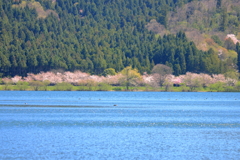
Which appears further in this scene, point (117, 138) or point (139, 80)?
point (139, 80)

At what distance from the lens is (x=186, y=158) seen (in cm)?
2922

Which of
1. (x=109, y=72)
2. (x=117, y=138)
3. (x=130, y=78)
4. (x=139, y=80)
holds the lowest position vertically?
(x=139, y=80)

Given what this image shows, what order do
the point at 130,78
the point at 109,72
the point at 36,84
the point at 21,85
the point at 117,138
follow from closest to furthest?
the point at 117,138
the point at 21,85
the point at 36,84
the point at 130,78
the point at 109,72

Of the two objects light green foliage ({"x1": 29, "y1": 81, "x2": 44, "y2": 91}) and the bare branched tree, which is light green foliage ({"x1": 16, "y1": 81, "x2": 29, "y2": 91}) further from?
the bare branched tree

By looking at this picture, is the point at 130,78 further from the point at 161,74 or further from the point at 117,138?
the point at 117,138

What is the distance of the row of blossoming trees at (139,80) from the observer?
455 feet

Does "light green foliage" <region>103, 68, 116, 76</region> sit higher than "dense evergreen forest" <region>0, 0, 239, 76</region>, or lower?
lower

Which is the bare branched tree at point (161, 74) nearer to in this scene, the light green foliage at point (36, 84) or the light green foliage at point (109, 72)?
the light green foliage at point (109, 72)

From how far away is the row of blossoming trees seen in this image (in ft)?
455

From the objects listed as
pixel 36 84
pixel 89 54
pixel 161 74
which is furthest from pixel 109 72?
pixel 36 84

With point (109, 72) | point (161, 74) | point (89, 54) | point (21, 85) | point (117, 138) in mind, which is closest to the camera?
point (117, 138)

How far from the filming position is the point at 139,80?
13988cm

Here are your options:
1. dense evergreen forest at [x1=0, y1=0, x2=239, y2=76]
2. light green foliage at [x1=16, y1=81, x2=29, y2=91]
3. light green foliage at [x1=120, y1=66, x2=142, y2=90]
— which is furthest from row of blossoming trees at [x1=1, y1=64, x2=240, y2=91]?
dense evergreen forest at [x1=0, y1=0, x2=239, y2=76]

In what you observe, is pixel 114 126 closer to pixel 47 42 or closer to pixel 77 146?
pixel 77 146
